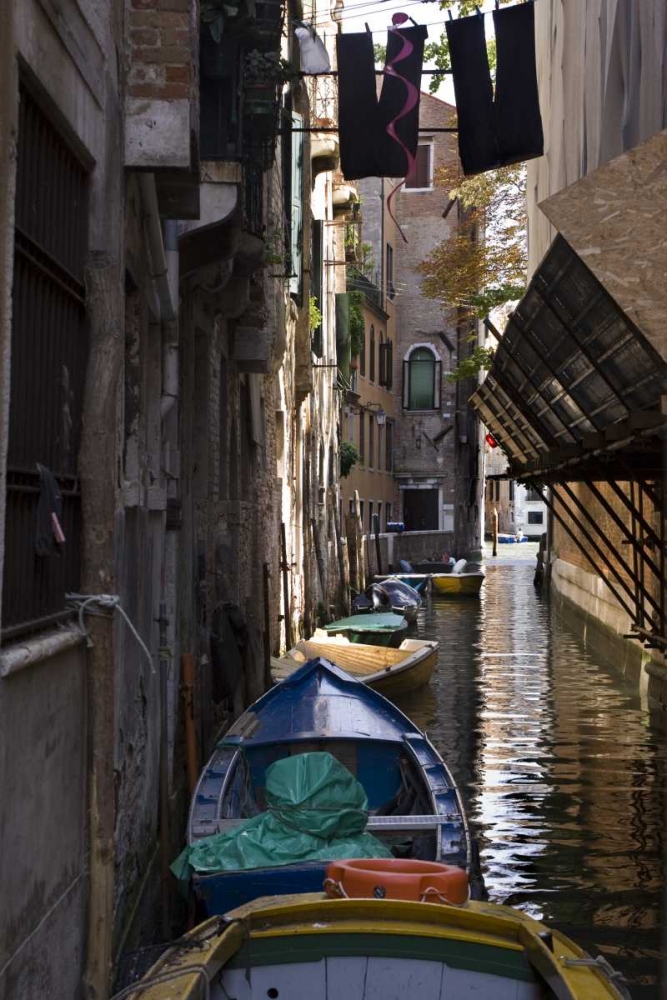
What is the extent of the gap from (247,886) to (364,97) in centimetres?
758

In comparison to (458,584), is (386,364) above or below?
above

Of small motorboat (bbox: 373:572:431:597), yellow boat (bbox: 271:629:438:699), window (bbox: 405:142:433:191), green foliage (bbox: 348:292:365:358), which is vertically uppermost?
window (bbox: 405:142:433:191)

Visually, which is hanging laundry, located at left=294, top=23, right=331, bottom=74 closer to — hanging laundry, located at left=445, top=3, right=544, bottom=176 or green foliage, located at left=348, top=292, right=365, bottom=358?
hanging laundry, located at left=445, top=3, right=544, bottom=176

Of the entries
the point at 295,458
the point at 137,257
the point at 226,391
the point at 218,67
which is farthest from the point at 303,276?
the point at 137,257

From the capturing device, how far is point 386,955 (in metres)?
4.79

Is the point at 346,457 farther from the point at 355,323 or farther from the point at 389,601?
the point at 389,601

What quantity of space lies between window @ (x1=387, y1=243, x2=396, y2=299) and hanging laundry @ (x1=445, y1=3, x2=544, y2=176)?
3452 centimetres

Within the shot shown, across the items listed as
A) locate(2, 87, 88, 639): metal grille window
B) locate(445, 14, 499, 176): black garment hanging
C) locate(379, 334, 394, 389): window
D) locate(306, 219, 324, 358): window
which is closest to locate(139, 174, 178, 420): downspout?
locate(2, 87, 88, 639): metal grille window

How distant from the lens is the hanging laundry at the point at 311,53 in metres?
11.9

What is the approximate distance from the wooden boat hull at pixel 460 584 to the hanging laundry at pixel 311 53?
73.2 ft

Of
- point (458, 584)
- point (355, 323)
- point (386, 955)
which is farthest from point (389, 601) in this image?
point (386, 955)

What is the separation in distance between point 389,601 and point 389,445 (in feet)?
68.7

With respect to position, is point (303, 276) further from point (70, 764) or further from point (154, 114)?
point (70, 764)

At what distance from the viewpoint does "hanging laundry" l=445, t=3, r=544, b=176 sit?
11141 mm
